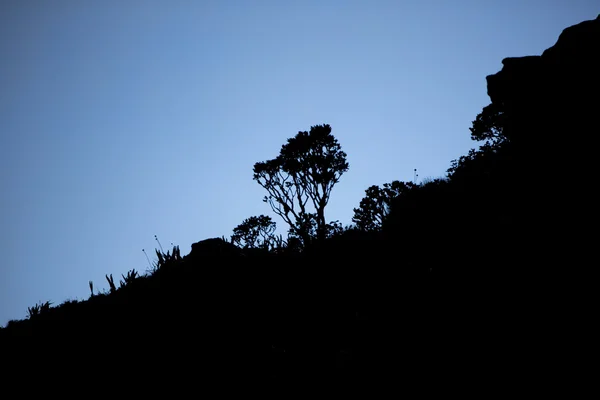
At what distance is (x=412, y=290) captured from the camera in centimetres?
553

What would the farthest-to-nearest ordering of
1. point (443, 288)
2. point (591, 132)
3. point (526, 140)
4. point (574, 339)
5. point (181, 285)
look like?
point (526, 140) < point (181, 285) < point (591, 132) < point (443, 288) < point (574, 339)

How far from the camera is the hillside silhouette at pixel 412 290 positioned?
389cm

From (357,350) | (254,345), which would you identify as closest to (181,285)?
(254,345)

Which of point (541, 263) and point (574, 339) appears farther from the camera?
point (541, 263)

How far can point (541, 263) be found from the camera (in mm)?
4723

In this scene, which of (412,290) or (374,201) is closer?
(412,290)

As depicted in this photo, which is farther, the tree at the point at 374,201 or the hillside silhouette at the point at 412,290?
the tree at the point at 374,201

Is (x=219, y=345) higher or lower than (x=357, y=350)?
higher

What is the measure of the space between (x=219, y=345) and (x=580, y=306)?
5737 millimetres

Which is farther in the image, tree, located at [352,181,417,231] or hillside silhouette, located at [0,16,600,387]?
tree, located at [352,181,417,231]

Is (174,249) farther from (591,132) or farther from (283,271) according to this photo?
(591,132)

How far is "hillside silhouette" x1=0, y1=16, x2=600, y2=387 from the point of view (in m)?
3.89

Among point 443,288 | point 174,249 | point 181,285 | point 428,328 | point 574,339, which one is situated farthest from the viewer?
point 174,249

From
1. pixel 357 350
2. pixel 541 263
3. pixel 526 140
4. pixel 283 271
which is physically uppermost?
pixel 526 140
